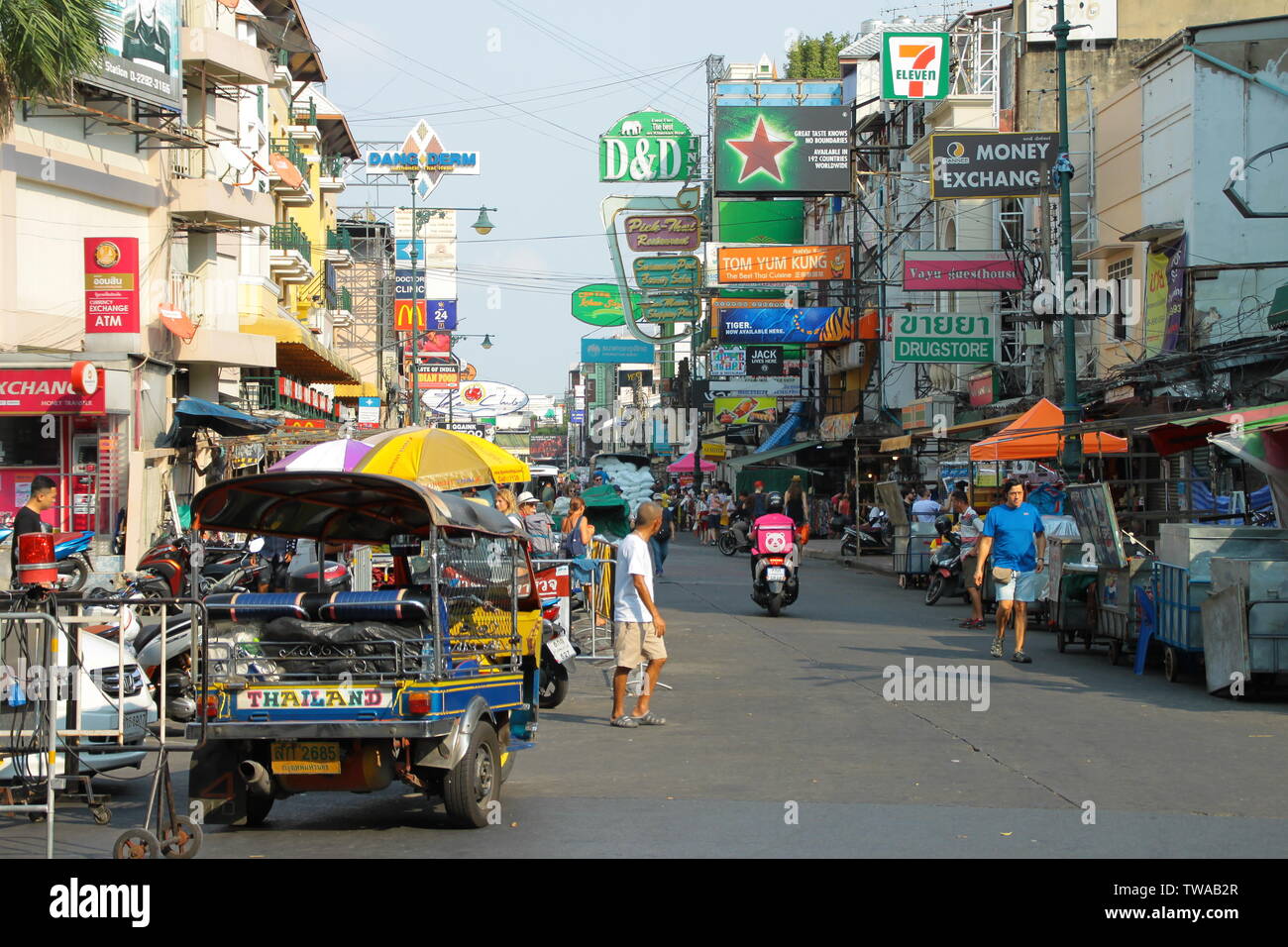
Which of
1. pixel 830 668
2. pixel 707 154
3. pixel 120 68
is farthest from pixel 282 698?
pixel 707 154

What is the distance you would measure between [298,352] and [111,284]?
13891 mm

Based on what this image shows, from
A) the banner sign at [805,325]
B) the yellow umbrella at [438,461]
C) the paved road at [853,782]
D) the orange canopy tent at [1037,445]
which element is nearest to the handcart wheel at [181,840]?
the paved road at [853,782]

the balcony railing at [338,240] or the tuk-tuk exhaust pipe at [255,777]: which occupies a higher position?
the balcony railing at [338,240]

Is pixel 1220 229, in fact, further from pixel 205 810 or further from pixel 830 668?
pixel 205 810

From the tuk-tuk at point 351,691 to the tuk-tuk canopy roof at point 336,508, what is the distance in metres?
0.03

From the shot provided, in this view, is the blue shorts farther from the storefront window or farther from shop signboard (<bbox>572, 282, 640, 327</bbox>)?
shop signboard (<bbox>572, 282, 640, 327</bbox>)

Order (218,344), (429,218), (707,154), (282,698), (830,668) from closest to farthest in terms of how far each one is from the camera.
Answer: (282,698) < (830,668) < (218,344) < (707,154) < (429,218)

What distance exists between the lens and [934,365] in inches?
1692

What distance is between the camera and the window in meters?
29.7

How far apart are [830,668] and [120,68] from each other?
740 inches

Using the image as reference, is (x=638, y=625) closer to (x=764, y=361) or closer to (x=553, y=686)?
(x=553, y=686)

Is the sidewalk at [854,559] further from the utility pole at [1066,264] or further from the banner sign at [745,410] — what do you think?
the banner sign at [745,410]

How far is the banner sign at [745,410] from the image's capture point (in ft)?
189

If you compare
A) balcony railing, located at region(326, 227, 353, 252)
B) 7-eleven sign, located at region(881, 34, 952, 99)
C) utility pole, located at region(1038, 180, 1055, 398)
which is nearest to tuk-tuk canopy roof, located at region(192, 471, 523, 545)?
utility pole, located at region(1038, 180, 1055, 398)
